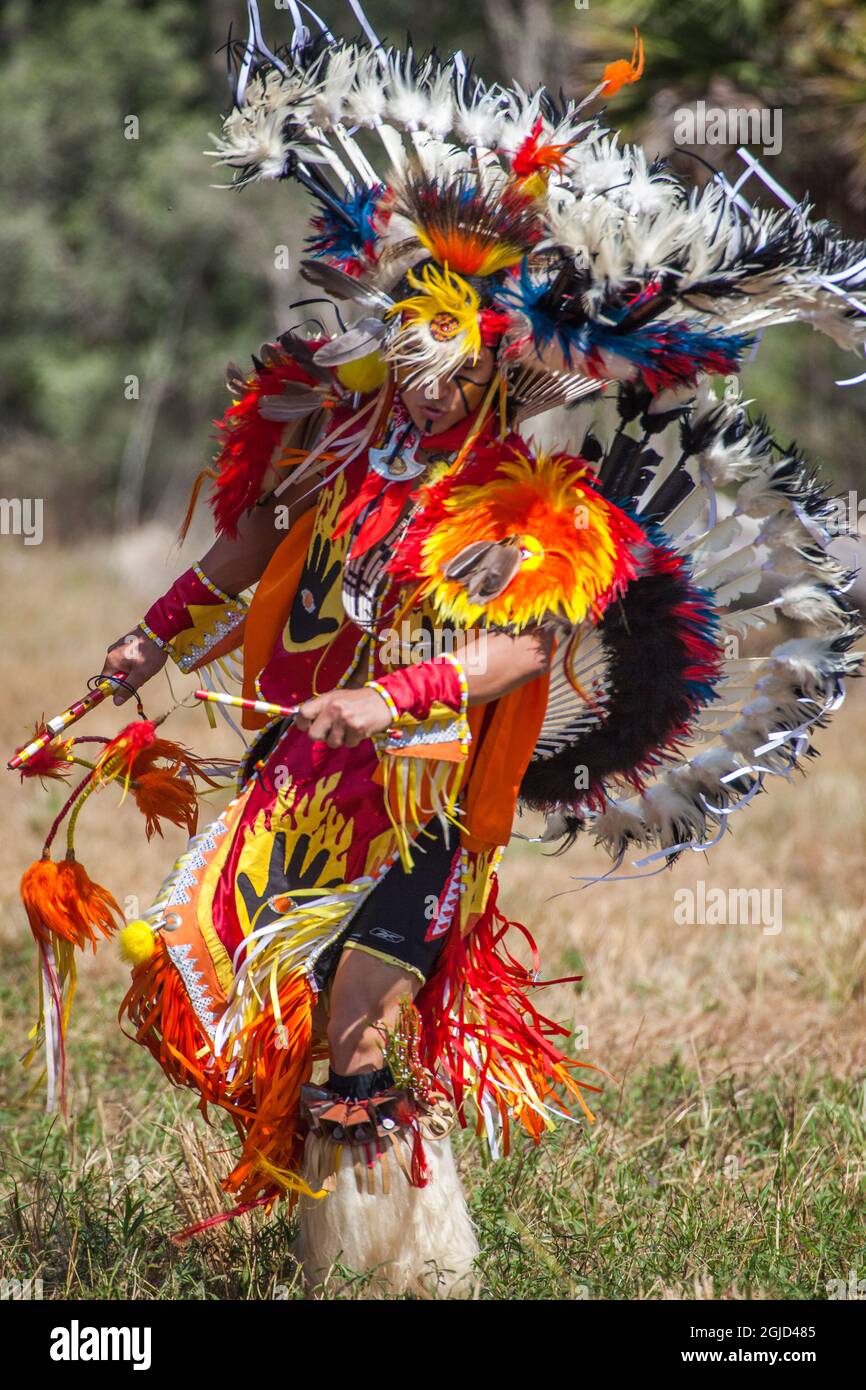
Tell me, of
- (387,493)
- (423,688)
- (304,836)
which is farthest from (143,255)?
(423,688)

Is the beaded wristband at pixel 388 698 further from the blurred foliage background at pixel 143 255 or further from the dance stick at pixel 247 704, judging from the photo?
the blurred foliage background at pixel 143 255

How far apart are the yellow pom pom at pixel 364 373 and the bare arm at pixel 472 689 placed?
0.53 meters

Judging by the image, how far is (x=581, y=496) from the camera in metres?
2.48

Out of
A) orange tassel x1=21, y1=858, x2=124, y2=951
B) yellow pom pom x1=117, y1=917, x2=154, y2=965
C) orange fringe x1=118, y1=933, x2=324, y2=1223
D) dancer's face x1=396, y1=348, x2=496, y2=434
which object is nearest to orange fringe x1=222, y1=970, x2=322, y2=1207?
orange fringe x1=118, y1=933, x2=324, y2=1223

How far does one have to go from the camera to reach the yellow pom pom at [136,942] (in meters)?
2.60

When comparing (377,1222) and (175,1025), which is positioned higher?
(175,1025)

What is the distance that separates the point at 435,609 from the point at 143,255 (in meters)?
15.6

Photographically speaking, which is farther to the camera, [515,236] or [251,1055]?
[251,1055]

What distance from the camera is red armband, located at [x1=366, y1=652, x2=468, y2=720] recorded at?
2.34 meters

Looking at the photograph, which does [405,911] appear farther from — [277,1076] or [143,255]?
[143,255]

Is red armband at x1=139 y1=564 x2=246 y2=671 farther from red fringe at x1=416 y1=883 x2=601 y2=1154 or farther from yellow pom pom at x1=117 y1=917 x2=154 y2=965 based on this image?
red fringe at x1=416 y1=883 x2=601 y2=1154

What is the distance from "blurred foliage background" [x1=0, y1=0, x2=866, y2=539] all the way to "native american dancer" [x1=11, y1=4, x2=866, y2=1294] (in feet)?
38.4

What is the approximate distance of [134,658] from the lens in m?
A: 2.94

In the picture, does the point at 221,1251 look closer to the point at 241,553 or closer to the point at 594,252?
the point at 241,553
